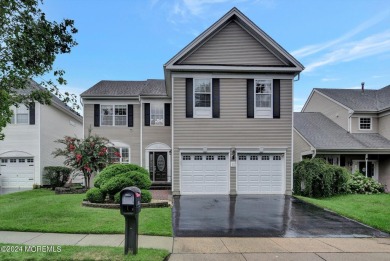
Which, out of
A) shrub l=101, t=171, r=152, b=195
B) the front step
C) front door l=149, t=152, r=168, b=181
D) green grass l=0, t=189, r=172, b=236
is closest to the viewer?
green grass l=0, t=189, r=172, b=236

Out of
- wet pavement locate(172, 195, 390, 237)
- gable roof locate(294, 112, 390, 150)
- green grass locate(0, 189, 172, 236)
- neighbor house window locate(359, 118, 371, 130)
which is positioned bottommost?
wet pavement locate(172, 195, 390, 237)

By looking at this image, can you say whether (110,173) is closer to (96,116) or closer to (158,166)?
(158,166)

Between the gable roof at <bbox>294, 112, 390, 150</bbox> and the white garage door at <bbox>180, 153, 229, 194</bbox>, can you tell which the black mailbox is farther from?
the gable roof at <bbox>294, 112, 390, 150</bbox>

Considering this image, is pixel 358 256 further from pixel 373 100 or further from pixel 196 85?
pixel 373 100

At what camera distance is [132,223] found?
557 cm

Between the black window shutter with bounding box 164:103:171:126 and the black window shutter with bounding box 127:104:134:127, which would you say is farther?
the black window shutter with bounding box 127:104:134:127

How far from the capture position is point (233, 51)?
1574cm

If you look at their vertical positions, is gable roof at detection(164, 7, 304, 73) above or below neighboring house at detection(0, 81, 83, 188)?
above

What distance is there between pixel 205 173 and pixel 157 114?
6.58m

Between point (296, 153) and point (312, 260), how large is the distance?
1684cm

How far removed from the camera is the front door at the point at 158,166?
19906 mm

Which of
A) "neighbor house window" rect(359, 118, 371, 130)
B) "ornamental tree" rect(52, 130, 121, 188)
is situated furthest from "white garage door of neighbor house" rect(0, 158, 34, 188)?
"neighbor house window" rect(359, 118, 371, 130)

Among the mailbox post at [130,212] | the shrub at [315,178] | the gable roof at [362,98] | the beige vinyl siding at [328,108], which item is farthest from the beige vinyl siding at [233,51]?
the gable roof at [362,98]

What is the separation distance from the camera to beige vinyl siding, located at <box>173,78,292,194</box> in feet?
50.3
